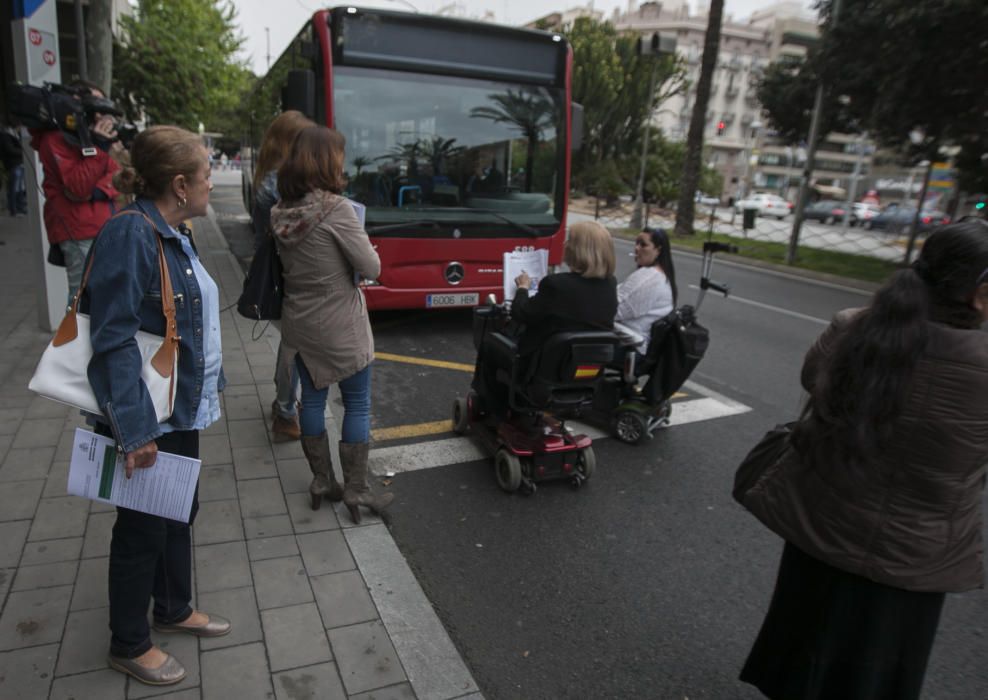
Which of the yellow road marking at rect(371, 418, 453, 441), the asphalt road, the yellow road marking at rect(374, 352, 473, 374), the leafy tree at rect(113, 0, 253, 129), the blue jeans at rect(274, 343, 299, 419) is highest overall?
the leafy tree at rect(113, 0, 253, 129)

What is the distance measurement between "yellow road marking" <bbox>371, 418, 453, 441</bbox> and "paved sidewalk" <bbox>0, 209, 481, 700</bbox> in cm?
70

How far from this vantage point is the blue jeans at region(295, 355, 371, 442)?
328cm

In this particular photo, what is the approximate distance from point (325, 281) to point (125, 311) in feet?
4.09

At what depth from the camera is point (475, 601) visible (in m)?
2.95

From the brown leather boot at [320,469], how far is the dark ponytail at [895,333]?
7.90 feet

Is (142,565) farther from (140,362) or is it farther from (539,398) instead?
(539,398)

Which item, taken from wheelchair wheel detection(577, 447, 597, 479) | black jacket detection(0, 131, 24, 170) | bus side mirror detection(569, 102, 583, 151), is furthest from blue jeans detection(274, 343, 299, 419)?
black jacket detection(0, 131, 24, 170)

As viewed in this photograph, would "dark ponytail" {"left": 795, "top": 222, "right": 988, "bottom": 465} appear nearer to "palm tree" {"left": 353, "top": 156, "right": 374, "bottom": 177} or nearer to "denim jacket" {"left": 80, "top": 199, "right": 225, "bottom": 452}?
"denim jacket" {"left": 80, "top": 199, "right": 225, "bottom": 452}

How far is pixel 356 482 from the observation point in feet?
11.2

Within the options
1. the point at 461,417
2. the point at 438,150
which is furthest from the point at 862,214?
the point at 461,417

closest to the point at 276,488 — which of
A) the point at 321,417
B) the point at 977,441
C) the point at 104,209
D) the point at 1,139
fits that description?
the point at 321,417

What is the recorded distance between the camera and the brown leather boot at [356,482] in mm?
3365

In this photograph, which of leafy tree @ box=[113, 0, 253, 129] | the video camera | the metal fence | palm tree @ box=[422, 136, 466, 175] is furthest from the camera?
the metal fence

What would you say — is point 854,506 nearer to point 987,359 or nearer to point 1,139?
point 987,359
